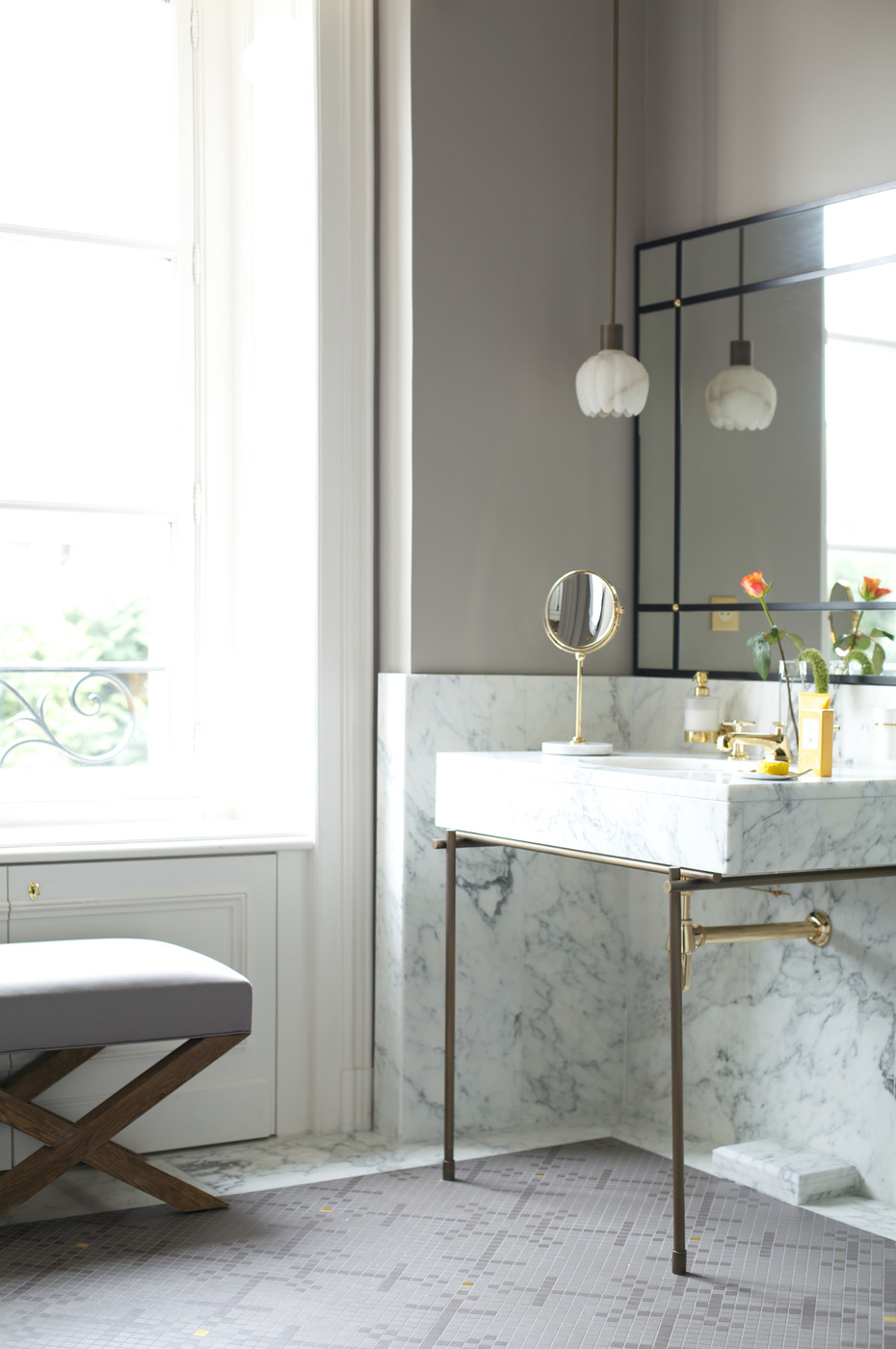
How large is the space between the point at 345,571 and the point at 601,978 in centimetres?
113

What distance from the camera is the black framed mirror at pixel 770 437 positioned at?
2.78 m

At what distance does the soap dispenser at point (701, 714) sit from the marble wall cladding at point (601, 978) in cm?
9

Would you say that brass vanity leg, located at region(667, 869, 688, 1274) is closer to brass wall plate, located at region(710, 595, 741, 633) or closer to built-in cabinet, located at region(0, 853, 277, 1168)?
brass wall plate, located at region(710, 595, 741, 633)

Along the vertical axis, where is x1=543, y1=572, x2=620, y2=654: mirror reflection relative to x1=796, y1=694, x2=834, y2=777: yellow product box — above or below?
above

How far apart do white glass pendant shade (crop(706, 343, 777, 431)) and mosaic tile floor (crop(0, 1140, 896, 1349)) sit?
1.60 m

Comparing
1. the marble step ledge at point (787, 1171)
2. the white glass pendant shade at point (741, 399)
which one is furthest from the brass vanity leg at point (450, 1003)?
the white glass pendant shade at point (741, 399)

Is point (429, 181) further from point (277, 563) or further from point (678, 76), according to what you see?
point (277, 563)

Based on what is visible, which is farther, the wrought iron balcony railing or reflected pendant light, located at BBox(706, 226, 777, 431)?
the wrought iron balcony railing

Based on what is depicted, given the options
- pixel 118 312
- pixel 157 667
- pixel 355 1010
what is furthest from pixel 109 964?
pixel 118 312

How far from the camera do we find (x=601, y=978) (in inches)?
129

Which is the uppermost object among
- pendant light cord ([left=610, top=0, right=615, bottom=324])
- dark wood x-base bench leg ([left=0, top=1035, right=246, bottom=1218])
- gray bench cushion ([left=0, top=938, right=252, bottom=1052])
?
pendant light cord ([left=610, top=0, right=615, bottom=324])

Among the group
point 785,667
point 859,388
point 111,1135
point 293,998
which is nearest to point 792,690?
point 785,667

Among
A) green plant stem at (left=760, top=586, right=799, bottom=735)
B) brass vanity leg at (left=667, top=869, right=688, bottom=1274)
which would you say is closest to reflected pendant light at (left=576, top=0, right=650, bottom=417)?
green plant stem at (left=760, top=586, right=799, bottom=735)

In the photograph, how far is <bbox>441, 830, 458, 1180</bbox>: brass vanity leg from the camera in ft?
9.19
